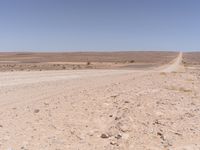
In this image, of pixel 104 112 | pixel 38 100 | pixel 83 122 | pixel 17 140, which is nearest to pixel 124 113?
pixel 104 112

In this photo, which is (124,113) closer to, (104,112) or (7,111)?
(104,112)

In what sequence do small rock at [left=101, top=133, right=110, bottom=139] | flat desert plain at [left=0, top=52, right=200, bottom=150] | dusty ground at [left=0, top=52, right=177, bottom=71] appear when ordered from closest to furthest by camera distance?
flat desert plain at [left=0, top=52, right=200, bottom=150] → small rock at [left=101, top=133, right=110, bottom=139] → dusty ground at [left=0, top=52, right=177, bottom=71]

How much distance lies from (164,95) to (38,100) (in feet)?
16.0

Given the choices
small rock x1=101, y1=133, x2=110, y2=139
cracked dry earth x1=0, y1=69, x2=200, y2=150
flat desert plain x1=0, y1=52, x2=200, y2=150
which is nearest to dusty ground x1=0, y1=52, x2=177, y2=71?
flat desert plain x1=0, y1=52, x2=200, y2=150

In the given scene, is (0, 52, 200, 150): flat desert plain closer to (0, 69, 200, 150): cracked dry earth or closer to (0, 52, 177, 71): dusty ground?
(0, 69, 200, 150): cracked dry earth

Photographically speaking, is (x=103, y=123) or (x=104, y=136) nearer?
(x=104, y=136)

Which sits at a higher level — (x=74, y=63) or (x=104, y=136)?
(x=104, y=136)

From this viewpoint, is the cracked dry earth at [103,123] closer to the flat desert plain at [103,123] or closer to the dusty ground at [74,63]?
the flat desert plain at [103,123]

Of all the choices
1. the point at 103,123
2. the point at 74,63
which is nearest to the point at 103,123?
the point at 103,123

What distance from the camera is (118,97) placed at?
12.0m

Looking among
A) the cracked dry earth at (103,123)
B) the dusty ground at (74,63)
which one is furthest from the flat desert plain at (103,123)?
the dusty ground at (74,63)

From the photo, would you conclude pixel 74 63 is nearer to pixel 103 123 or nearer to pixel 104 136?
pixel 103 123

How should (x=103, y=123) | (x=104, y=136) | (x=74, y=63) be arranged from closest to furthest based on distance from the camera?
1. (x=104, y=136)
2. (x=103, y=123)
3. (x=74, y=63)

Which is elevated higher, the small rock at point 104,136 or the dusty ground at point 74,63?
the small rock at point 104,136
